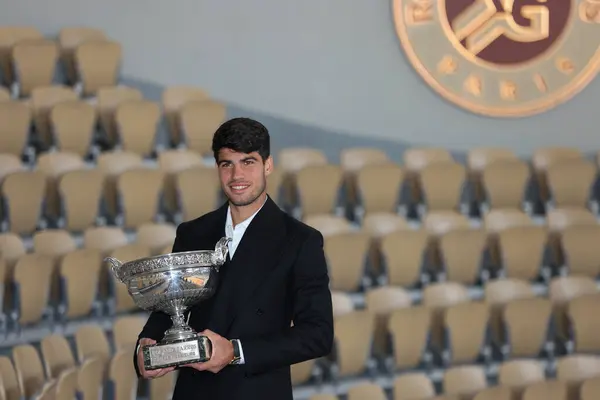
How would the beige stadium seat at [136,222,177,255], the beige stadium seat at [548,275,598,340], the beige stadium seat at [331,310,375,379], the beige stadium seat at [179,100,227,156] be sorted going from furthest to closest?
the beige stadium seat at [179,100,227,156] < the beige stadium seat at [548,275,598,340] < the beige stadium seat at [136,222,177,255] < the beige stadium seat at [331,310,375,379]

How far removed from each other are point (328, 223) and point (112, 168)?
1.01 metres

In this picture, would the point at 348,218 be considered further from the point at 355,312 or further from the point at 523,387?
the point at 523,387

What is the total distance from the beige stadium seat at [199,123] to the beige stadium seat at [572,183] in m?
1.70

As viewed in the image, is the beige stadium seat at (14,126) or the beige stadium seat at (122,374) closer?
the beige stadium seat at (122,374)

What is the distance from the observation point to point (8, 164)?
513cm

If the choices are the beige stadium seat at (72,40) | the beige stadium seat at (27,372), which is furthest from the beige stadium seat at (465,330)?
the beige stadium seat at (72,40)

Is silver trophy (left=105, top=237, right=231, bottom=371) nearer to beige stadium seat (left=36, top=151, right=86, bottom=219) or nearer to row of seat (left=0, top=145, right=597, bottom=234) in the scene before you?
row of seat (left=0, top=145, right=597, bottom=234)

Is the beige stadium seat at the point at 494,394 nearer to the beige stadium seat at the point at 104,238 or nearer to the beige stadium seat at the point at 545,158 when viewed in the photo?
the beige stadium seat at the point at 104,238

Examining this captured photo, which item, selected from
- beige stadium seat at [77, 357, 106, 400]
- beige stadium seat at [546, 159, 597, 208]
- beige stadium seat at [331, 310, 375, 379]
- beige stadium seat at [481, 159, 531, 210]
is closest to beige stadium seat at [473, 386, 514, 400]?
beige stadium seat at [331, 310, 375, 379]

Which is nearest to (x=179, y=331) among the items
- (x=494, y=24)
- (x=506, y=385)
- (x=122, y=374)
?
(x=122, y=374)

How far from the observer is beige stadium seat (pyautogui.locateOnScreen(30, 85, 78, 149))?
5.59 m

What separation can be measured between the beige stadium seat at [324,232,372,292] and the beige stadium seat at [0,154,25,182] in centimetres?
141

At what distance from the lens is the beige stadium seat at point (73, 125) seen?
5438 mm

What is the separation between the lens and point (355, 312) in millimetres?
4406
